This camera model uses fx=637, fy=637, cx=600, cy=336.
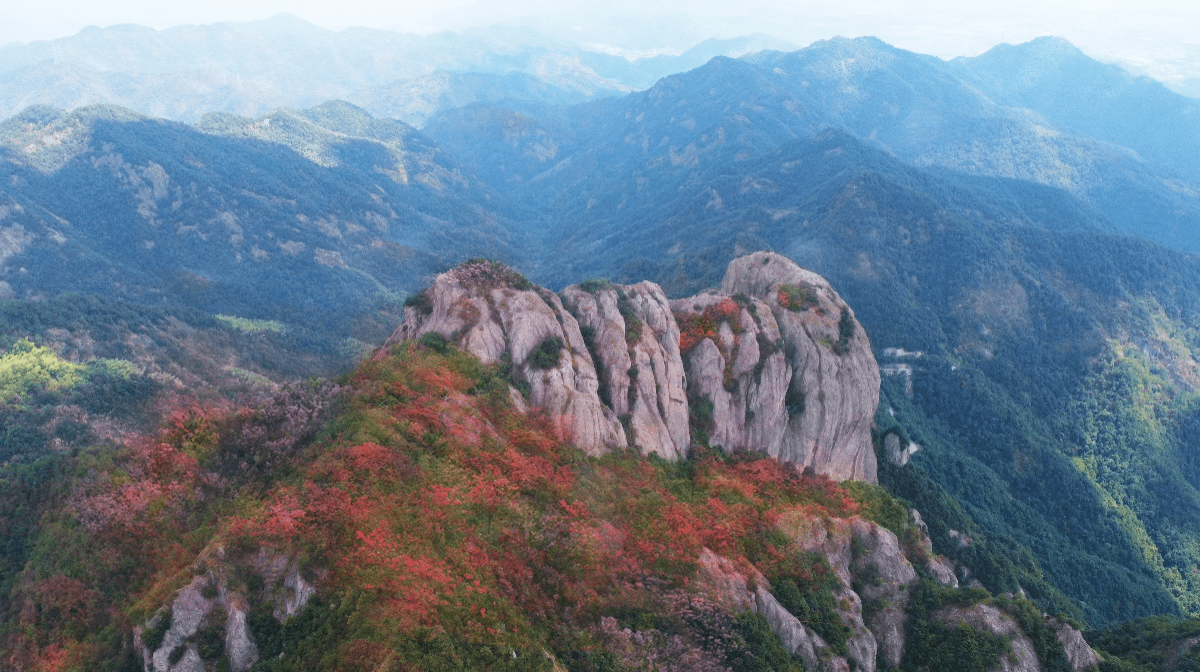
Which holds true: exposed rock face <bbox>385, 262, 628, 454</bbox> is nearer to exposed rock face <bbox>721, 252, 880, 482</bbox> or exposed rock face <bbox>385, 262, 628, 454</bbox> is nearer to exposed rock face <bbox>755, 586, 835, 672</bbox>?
exposed rock face <bbox>755, 586, 835, 672</bbox>

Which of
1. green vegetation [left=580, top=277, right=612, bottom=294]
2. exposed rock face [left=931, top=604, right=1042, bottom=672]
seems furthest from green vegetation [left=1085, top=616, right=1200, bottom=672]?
green vegetation [left=580, top=277, right=612, bottom=294]

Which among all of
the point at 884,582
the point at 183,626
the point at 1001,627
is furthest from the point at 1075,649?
the point at 183,626

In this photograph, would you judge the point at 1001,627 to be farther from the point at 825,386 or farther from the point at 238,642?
the point at 238,642

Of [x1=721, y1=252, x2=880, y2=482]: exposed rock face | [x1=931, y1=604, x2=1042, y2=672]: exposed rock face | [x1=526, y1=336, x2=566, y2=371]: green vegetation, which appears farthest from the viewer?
[x1=721, y1=252, x2=880, y2=482]: exposed rock face

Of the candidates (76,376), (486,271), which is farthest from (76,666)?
(76,376)

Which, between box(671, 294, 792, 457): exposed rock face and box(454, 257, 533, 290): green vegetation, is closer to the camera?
box(454, 257, 533, 290): green vegetation

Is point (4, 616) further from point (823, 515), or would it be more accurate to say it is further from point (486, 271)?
point (823, 515)
